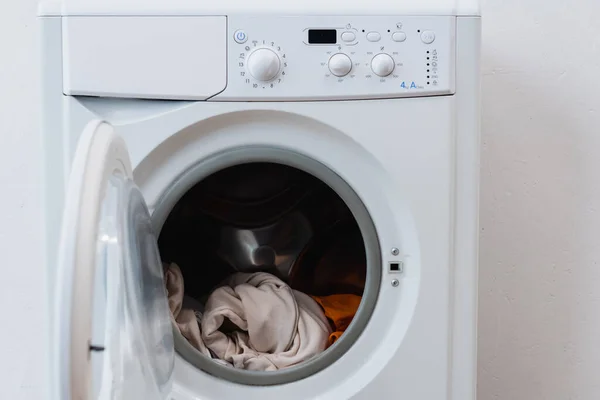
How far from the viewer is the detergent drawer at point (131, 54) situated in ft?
3.16

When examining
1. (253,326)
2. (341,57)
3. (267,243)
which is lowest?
(253,326)

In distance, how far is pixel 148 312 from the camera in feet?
2.77

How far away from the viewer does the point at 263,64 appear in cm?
→ 96

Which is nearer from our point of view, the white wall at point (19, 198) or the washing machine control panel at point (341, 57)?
the washing machine control panel at point (341, 57)

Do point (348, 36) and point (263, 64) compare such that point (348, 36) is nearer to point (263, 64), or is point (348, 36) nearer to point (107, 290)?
point (263, 64)

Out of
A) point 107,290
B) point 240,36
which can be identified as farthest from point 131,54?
point 107,290

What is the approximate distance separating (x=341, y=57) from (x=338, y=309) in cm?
43

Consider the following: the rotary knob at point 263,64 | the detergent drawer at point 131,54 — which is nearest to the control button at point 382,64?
the rotary knob at point 263,64

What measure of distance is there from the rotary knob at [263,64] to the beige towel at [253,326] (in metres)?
0.36

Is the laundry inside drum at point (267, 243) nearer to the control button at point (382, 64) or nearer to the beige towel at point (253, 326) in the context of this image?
the beige towel at point (253, 326)

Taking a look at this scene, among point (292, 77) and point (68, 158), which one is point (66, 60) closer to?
point (68, 158)

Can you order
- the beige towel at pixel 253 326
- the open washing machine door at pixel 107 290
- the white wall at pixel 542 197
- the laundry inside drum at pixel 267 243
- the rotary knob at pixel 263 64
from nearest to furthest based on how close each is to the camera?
1. the open washing machine door at pixel 107 290
2. the rotary knob at pixel 263 64
3. the beige towel at pixel 253 326
4. the laundry inside drum at pixel 267 243
5. the white wall at pixel 542 197

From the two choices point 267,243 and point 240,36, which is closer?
point 240,36

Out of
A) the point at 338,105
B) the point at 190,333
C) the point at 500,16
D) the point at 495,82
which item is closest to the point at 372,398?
the point at 190,333
